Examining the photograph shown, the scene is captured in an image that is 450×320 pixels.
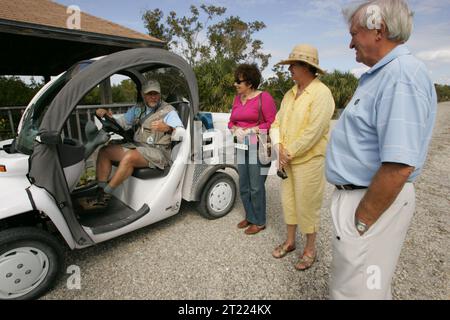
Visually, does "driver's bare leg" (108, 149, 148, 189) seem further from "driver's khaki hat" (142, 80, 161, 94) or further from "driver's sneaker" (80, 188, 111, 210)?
"driver's khaki hat" (142, 80, 161, 94)

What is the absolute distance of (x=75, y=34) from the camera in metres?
5.86

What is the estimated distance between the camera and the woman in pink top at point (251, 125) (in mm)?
2824

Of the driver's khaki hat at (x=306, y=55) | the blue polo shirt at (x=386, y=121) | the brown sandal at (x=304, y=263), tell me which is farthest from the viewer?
the brown sandal at (x=304, y=263)

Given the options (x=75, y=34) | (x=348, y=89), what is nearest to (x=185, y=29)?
(x=348, y=89)

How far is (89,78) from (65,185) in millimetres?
875

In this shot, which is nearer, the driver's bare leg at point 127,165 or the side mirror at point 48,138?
the side mirror at point 48,138

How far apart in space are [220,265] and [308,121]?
1.58m

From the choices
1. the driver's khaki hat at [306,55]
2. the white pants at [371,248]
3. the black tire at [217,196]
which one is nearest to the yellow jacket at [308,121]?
the driver's khaki hat at [306,55]

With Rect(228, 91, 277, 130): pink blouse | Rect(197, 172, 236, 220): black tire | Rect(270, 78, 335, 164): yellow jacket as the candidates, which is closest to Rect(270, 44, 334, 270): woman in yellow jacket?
Rect(270, 78, 335, 164): yellow jacket

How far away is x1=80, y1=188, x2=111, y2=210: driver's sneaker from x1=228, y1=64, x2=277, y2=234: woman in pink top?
1.54 meters

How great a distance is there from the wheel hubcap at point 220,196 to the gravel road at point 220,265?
0.19 metres

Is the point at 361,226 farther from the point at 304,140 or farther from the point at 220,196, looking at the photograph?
the point at 220,196

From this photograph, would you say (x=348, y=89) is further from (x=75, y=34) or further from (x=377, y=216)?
(x=377, y=216)

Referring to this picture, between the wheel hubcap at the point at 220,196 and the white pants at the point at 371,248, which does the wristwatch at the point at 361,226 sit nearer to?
the white pants at the point at 371,248
